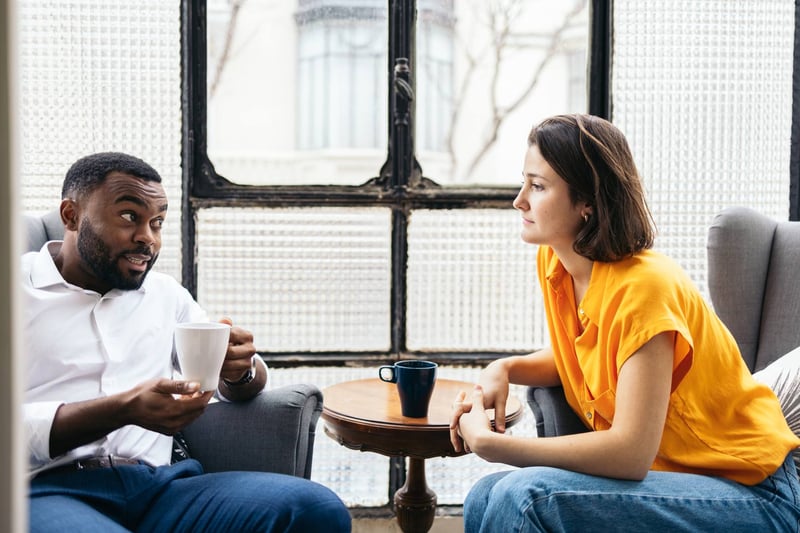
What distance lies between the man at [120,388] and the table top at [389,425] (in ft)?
0.64

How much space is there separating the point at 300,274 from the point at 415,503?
817 millimetres

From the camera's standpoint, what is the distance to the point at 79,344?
1.51m

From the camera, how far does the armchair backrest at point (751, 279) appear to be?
6.26 feet

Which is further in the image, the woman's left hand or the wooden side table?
the wooden side table

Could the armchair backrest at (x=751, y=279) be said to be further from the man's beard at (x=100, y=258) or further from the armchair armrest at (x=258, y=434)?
the man's beard at (x=100, y=258)

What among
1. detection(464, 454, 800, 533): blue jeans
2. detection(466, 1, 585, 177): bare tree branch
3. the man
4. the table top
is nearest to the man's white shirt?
the man

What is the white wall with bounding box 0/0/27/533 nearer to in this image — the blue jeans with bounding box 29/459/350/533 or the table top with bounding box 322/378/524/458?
the blue jeans with bounding box 29/459/350/533

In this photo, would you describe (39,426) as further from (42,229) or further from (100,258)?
(42,229)

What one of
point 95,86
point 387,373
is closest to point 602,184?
point 387,373

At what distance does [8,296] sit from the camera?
0.44 metres

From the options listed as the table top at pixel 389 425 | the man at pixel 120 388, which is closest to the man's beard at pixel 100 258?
the man at pixel 120 388

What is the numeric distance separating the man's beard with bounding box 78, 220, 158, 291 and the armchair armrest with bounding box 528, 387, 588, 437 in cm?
90

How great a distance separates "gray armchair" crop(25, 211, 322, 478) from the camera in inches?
62.9

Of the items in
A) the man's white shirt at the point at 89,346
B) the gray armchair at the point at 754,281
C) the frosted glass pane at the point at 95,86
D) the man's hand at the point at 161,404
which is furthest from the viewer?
the frosted glass pane at the point at 95,86
